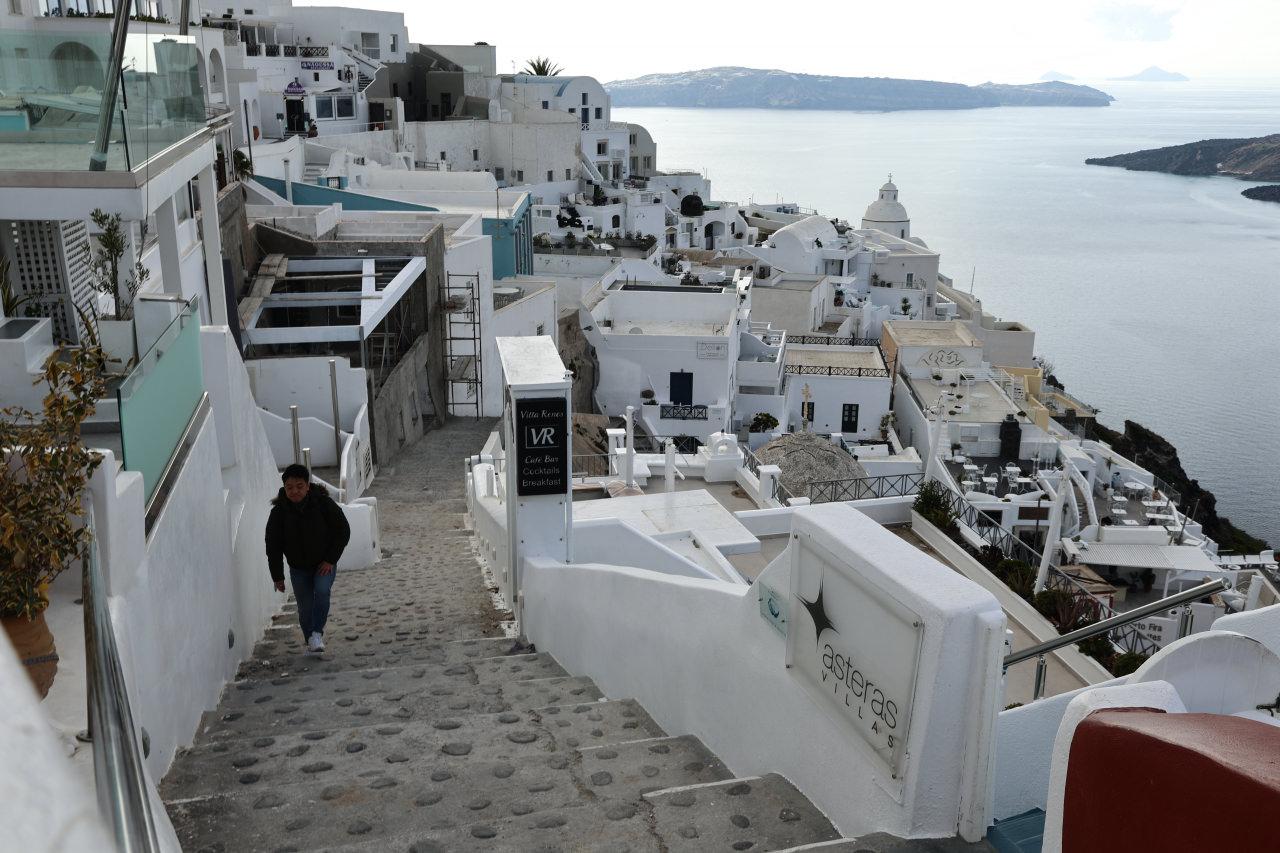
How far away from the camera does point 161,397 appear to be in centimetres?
583

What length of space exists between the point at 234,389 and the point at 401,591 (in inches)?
107

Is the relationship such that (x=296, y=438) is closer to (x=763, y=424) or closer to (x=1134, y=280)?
(x=763, y=424)

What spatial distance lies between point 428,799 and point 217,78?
24.3m

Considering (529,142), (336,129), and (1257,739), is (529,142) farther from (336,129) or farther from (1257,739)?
(1257,739)

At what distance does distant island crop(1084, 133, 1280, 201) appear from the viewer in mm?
171625

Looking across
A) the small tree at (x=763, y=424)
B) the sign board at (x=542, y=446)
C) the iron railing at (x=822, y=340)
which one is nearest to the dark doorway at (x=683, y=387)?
the small tree at (x=763, y=424)

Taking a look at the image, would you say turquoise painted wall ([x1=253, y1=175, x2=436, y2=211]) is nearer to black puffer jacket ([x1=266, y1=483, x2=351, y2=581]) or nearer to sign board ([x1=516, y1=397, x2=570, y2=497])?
sign board ([x1=516, y1=397, x2=570, y2=497])

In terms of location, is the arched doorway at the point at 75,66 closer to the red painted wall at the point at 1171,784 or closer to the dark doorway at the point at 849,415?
the red painted wall at the point at 1171,784

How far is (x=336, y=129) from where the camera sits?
4597 centimetres

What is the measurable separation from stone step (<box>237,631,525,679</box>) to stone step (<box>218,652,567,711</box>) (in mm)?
252

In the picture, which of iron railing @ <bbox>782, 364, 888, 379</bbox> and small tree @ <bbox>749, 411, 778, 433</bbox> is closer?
small tree @ <bbox>749, 411, 778, 433</bbox>

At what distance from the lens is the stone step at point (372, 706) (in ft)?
18.1

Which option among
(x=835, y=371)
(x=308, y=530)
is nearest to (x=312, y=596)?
(x=308, y=530)

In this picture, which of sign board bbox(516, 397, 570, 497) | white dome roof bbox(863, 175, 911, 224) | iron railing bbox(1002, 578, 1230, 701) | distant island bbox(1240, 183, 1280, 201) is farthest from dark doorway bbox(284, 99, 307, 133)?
distant island bbox(1240, 183, 1280, 201)
